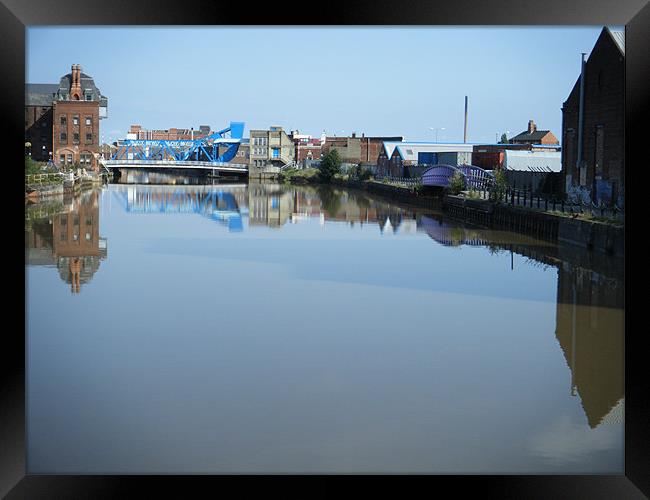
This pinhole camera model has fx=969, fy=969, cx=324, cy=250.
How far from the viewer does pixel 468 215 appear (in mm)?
33406

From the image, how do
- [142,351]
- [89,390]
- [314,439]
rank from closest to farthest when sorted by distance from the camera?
[314,439] → [89,390] → [142,351]

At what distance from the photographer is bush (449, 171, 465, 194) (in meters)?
39.0

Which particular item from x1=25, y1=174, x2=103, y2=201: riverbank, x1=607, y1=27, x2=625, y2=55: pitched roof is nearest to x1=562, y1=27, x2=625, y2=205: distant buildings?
x1=607, y1=27, x2=625, y2=55: pitched roof

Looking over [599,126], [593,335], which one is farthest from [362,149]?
[593,335]

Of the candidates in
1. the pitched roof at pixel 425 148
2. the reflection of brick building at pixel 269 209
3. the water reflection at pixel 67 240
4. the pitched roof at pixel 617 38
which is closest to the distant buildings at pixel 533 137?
the pitched roof at pixel 425 148

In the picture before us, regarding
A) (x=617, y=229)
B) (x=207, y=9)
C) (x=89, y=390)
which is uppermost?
(x=207, y=9)

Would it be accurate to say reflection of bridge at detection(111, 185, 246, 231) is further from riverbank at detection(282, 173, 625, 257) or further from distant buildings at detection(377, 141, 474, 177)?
distant buildings at detection(377, 141, 474, 177)

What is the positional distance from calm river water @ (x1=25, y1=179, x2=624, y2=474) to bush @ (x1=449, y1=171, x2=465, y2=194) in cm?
1733

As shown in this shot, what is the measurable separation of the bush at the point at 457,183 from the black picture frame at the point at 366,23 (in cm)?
3453

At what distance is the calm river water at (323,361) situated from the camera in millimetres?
6402

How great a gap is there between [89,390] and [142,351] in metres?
1.82

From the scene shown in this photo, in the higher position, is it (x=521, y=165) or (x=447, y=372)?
(x=521, y=165)

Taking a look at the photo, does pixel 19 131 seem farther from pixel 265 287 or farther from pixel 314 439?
pixel 265 287

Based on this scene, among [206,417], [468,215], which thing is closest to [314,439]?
[206,417]
